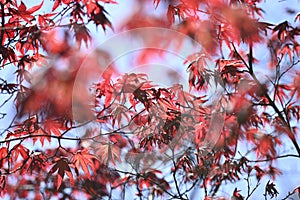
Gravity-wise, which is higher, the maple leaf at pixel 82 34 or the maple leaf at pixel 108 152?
the maple leaf at pixel 82 34

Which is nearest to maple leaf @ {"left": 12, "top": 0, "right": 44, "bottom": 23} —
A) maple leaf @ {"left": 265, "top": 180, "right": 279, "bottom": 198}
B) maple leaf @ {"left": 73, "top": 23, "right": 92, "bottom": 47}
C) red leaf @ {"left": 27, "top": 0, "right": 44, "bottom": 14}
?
red leaf @ {"left": 27, "top": 0, "right": 44, "bottom": 14}

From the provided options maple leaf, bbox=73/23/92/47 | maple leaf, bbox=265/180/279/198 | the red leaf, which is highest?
the red leaf

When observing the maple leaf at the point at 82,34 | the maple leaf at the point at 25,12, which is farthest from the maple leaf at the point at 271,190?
the maple leaf at the point at 25,12

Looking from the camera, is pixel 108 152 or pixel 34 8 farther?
pixel 108 152

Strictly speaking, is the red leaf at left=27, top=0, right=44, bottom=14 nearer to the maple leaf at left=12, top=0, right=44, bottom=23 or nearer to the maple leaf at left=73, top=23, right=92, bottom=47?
the maple leaf at left=12, top=0, right=44, bottom=23

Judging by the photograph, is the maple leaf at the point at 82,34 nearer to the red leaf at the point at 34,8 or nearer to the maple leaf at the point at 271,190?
the red leaf at the point at 34,8

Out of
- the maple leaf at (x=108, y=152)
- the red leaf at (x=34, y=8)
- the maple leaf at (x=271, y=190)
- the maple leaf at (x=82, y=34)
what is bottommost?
the maple leaf at (x=271, y=190)

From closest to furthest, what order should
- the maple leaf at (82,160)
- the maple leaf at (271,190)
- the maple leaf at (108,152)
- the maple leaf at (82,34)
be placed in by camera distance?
1. the maple leaf at (82,34)
2. the maple leaf at (82,160)
3. the maple leaf at (108,152)
4. the maple leaf at (271,190)

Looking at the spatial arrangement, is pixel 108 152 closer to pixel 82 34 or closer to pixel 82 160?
pixel 82 160

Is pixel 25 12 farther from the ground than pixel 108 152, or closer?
farther from the ground

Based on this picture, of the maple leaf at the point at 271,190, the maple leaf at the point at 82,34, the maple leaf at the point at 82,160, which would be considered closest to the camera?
the maple leaf at the point at 82,34

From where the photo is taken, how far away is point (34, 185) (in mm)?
2693

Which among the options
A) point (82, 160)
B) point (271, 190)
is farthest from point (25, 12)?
point (271, 190)

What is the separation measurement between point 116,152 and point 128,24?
584mm
